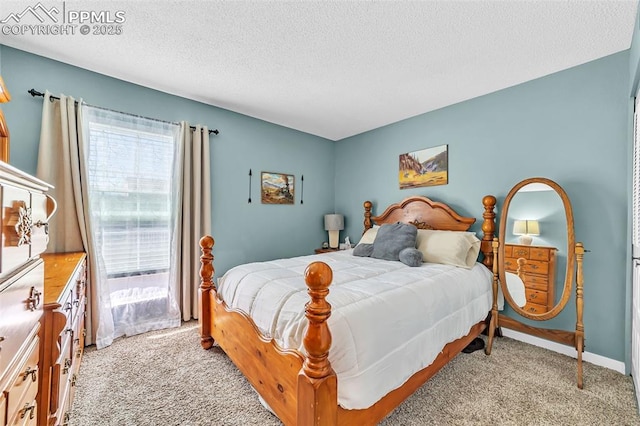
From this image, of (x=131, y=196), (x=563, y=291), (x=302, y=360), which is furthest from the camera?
(x=131, y=196)

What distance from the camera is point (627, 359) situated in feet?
6.86

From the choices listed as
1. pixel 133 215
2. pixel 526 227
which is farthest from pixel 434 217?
pixel 133 215

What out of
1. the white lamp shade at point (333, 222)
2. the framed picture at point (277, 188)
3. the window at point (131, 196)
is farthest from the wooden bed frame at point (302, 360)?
the white lamp shade at point (333, 222)

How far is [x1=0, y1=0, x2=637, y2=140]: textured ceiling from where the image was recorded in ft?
5.78

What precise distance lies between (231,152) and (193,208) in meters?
0.88

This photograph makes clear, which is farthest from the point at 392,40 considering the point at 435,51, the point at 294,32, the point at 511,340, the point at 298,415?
the point at 511,340

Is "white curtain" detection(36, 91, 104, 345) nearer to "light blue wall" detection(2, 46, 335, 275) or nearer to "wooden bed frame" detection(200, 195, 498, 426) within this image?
"light blue wall" detection(2, 46, 335, 275)

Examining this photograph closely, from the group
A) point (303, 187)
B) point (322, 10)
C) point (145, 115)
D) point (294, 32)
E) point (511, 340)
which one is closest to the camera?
point (322, 10)

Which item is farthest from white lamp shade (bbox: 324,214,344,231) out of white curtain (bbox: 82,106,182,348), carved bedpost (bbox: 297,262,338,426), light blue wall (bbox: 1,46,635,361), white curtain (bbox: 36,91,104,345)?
carved bedpost (bbox: 297,262,338,426)

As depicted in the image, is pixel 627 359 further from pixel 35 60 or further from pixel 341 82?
pixel 35 60

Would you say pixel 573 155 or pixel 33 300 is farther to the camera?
pixel 573 155

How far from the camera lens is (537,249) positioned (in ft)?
8.01

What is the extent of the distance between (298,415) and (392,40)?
2.46 metres

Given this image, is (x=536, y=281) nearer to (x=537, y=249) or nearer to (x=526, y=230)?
(x=537, y=249)
